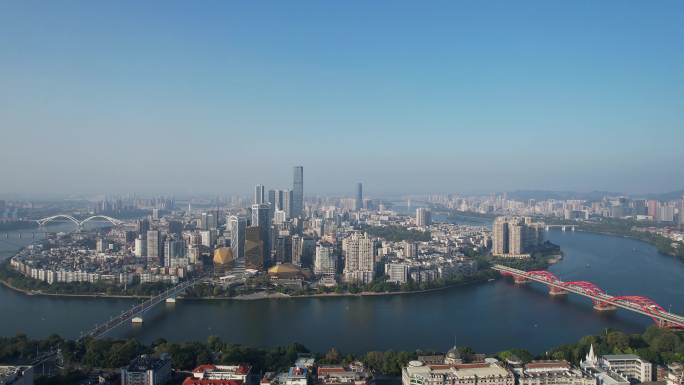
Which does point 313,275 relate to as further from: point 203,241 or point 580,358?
point 580,358

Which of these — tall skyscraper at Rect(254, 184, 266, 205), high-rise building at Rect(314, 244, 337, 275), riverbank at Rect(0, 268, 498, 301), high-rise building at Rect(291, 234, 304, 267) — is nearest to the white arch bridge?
tall skyscraper at Rect(254, 184, 266, 205)

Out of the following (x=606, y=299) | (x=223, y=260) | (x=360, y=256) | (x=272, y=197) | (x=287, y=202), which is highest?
(x=272, y=197)

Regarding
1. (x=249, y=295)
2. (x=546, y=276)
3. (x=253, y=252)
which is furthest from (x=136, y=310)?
(x=546, y=276)

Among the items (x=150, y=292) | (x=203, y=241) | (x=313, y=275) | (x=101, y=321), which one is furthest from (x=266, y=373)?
(x=203, y=241)

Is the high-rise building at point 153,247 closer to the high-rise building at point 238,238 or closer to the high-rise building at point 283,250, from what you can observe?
the high-rise building at point 238,238

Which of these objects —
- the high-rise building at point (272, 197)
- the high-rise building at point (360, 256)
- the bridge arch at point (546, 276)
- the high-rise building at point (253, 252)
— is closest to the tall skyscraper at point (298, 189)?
the high-rise building at point (272, 197)

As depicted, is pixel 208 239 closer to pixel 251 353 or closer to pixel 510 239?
pixel 510 239

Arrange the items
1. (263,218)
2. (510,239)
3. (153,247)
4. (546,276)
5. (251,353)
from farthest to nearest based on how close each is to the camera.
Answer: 1. (510,239)
2. (263,218)
3. (153,247)
4. (546,276)
5. (251,353)
